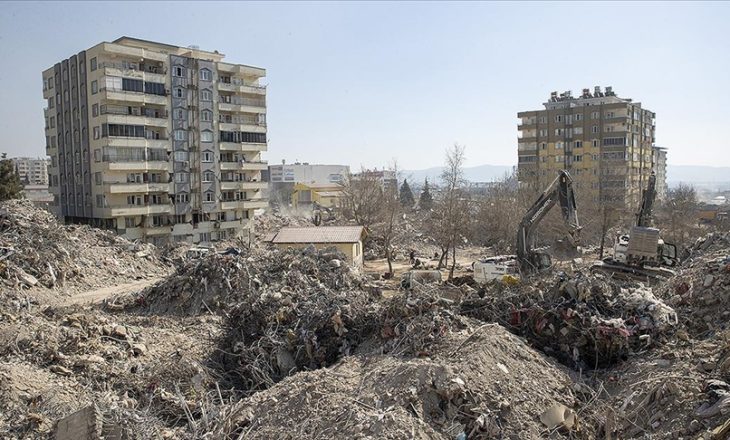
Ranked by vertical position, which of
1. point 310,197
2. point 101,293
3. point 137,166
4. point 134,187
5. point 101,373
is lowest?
point 101,293

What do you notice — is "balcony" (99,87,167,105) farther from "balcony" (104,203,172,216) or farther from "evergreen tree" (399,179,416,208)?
"evergreen tree" (399,179,416,208)

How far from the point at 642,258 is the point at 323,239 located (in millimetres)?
11869

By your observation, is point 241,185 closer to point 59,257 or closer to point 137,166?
point 137,166

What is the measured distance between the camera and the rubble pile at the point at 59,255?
19.0 metres

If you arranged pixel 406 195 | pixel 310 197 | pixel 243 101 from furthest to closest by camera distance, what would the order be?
pixel 406 195 < pixel 310 197 < pixel 243 101

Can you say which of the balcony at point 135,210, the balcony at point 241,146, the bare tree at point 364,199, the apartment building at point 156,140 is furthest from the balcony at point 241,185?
the bare tree at point 364,199

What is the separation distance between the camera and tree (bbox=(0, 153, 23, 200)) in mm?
32594

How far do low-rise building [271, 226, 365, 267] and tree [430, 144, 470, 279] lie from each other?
4589 mm

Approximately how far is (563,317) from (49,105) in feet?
132

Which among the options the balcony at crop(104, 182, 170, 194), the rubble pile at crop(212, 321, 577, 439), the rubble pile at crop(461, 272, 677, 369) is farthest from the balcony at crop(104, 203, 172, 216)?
the rubble pile at crop(212, 321, 577, 439)

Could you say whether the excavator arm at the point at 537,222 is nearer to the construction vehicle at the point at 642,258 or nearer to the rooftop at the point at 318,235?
the construction vehicle at the point at 642,258

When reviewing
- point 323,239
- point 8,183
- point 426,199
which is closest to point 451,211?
point 323,239

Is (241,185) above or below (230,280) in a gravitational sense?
above

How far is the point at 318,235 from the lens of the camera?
23.8 meters
